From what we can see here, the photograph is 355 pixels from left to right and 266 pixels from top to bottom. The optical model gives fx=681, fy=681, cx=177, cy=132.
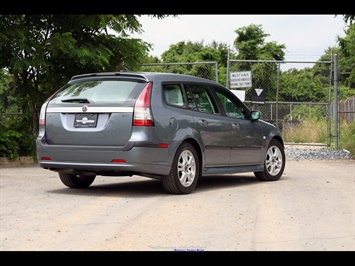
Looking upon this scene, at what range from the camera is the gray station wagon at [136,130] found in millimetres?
8938

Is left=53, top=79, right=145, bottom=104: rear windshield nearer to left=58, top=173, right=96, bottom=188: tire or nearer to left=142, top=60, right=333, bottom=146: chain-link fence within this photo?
left=58, top=173, right=96, bottom=188: tire

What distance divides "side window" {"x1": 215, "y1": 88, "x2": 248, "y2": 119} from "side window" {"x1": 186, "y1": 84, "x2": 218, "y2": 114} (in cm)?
30

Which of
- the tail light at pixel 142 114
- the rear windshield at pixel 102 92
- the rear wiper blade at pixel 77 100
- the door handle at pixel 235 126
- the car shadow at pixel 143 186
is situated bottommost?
the car shadow at pixel 143 186

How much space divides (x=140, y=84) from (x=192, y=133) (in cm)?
106

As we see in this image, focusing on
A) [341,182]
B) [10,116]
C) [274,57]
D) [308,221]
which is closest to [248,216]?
[308,221]

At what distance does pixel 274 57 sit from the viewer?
53656mm

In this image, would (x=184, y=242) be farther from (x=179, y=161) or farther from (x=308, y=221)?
(x=179, y=161)

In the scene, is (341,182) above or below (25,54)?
below

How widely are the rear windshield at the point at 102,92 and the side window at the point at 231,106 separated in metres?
2.07

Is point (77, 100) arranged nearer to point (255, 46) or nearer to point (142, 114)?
point (142, 114)

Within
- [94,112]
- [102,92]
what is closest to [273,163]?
[102,92]

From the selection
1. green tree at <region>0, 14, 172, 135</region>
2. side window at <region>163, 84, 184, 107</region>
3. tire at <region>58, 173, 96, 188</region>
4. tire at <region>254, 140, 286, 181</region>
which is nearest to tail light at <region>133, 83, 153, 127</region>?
side window at <region>163, 84, 184, 107</region>

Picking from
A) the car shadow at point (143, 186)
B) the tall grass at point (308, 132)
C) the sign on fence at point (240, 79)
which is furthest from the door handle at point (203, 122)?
Answer: the tall grass at point (308, 132)

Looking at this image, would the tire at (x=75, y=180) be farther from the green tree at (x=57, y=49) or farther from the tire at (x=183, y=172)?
the green tree at (x=57, y=49)
